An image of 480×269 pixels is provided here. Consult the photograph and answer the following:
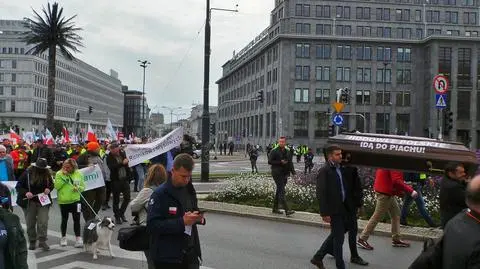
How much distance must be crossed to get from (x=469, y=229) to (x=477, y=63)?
101 m

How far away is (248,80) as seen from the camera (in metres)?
120

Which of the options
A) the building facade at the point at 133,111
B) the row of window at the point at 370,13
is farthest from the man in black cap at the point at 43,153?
the building facade at the point at 133,111

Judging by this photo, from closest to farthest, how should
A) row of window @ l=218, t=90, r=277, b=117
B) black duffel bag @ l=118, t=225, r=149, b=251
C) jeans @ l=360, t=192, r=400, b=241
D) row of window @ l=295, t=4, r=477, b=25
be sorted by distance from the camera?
black duffel bag @ l=118, t=225, r=149, b=251 < jeans @ l=360, t=192, r=400, b=241 < row of window @ l=295, t=4, r=477, b=25 < row of window @ l=218, t=90, r=277, b=117

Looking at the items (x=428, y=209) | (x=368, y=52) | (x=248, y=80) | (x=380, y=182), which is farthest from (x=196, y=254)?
(x=248, y=80)

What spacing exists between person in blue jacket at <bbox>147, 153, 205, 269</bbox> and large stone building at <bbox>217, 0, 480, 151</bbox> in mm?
86500

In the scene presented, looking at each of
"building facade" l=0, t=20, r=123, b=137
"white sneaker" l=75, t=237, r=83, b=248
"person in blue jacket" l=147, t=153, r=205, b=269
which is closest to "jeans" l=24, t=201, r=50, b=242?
"white sneaker" l=75, t=237, r=83, b=248

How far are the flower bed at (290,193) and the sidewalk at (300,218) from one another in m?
0.68

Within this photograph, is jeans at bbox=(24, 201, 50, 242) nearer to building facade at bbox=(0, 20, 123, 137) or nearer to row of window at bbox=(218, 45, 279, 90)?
row of window at bbox=(218, 45, 279, 90)

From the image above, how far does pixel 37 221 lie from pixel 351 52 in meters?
90.5

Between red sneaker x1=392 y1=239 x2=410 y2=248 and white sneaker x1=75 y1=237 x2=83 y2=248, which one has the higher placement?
red sneaker x1=392 y1=239 x2=410 y2=248

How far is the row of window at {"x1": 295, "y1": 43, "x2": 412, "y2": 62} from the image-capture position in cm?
9481

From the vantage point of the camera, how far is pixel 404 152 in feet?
27.5

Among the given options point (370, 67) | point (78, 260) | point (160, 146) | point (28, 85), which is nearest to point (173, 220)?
point (78, 260)

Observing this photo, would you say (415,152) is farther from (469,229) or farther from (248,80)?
(248,80)
